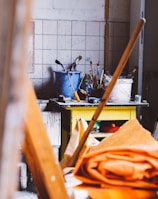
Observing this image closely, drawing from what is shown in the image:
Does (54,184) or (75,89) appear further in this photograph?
(75,89)

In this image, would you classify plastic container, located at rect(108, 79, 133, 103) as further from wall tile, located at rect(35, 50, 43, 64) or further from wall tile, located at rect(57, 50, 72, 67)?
Result: wall tile, located at rect(35, 50, 43, 64)

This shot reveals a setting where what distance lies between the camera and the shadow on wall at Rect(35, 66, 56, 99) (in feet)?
12.4

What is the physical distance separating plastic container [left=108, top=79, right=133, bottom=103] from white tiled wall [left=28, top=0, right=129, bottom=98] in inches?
21.1

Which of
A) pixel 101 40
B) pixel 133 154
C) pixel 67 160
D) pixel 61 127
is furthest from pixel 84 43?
pixel 133 154

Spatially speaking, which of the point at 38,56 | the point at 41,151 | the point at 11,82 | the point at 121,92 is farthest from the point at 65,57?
the point at 11,82

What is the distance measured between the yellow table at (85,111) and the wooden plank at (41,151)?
7.81 ft

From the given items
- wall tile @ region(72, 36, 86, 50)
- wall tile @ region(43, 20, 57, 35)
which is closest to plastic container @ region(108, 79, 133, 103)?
wall tile @ region(72, 36, 86, 50)

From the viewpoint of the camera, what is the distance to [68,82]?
3510mm

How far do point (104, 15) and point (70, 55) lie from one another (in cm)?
54

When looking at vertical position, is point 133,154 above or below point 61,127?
above

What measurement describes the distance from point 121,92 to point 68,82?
50cm

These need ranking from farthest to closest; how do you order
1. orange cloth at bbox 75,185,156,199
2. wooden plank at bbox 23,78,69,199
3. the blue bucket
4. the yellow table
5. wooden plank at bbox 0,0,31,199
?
the blue bucket → the yellow table → orange cloth at bbox 75,185,156,199 → wooden plank at bbox 23,78,69,199 → wooden plank at bbox 0,0,31,199

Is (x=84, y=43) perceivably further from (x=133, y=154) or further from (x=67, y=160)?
(x=133, y=154)

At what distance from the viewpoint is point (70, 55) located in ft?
12.5
